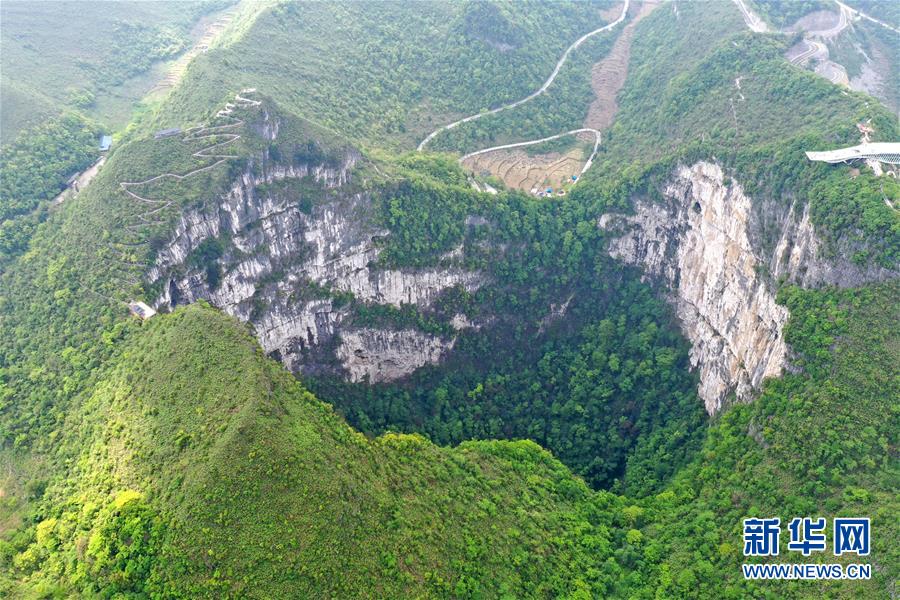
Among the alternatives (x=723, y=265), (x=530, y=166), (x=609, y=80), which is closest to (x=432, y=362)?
(x=530, y=166)

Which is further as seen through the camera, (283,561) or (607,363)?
(607,363)

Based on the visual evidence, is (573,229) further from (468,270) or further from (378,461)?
(378,461)

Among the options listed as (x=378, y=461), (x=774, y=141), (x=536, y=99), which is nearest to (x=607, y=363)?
(x=774, y=141)

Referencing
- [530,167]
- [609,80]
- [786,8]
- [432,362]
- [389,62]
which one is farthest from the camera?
[609,80]

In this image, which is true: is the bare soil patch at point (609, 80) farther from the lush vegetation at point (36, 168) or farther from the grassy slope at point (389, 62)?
the lush vegetation at point (36, 168)

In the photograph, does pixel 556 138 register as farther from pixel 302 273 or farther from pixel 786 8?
pixel 302 273
